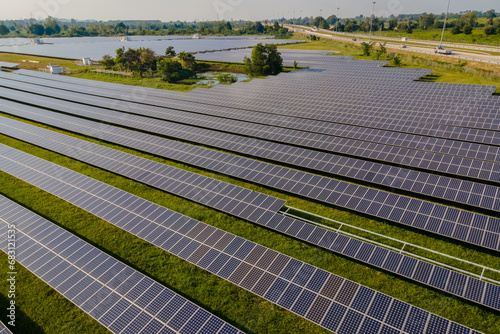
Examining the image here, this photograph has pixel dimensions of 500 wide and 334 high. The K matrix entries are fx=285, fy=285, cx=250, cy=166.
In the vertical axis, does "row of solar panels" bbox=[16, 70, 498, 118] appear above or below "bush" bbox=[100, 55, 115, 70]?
below

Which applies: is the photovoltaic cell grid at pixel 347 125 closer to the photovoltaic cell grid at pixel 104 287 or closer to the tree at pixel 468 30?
the photovoltaic cell grid at pixel 104 287

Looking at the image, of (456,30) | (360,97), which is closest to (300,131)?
(360,97)

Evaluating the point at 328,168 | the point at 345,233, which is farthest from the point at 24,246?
the point at 328,168

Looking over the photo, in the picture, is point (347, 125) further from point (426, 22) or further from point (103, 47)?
point (426, 22)

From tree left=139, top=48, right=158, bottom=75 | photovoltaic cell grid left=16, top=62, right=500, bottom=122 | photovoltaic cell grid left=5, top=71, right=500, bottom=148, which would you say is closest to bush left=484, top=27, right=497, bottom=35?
photovoltaic cell grid left=16, top=62, right=500, bottom=122

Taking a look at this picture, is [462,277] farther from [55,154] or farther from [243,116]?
[55,154]

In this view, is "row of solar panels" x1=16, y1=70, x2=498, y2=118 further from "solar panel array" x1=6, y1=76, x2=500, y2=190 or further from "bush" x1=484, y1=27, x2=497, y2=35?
"bush" x1=484, y1=27, x2=497, y2=35

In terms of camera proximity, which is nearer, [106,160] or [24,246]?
[24,246]

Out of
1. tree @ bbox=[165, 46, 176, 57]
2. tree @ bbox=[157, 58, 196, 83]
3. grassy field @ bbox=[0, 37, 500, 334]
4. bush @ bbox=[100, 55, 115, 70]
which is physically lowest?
grassy field @ bbox=[0, 37, 500, 334]
